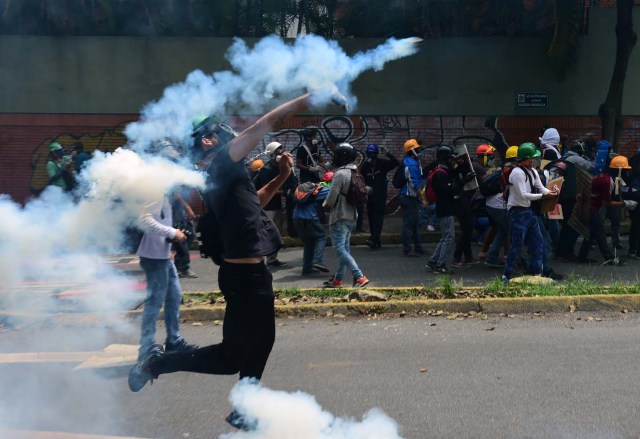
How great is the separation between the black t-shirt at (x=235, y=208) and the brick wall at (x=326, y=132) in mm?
11291

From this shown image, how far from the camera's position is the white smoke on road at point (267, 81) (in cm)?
429

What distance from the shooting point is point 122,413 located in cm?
452

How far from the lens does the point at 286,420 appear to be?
378 centimetres

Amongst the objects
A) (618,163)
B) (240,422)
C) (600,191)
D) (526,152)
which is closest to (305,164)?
(526,152)

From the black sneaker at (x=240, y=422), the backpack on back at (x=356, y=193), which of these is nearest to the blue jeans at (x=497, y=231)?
the backpack on back at (x=356, y=193)

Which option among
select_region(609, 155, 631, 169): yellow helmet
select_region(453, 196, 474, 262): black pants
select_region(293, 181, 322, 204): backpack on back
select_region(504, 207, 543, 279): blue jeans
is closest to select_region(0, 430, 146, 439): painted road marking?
select_region(293, 181, 322, 204): backpack on back

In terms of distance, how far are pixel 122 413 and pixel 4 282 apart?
1.15 m

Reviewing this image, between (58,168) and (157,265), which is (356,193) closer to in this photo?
(157,265)

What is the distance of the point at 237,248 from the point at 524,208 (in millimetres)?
5342

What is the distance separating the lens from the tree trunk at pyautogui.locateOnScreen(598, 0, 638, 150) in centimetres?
1362

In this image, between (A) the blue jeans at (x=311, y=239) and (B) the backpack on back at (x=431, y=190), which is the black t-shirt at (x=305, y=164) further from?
(B) the backpack on back at (x=431, y=190)

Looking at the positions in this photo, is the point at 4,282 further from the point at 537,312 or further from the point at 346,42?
the point at 346,42

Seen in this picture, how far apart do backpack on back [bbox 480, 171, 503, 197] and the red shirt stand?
1608 millimetres

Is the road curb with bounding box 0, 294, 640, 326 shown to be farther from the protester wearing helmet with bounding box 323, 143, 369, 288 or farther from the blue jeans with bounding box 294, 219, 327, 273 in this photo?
the blue jeans with bounding box 294, 219, 327, 273
